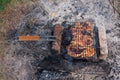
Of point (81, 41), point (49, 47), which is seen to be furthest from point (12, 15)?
point (81, 41)

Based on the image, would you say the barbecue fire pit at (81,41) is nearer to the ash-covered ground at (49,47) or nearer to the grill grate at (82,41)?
the grill grate at (82,41)

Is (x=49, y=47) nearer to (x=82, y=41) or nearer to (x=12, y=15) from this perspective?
(x=82, y=41)

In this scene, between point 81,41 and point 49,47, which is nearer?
point 81,41

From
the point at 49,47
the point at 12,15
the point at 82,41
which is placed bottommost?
the point at 49,47

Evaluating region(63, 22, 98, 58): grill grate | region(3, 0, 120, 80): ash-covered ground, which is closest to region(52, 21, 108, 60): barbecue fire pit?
region(63, 22, 98, 58): grill grate

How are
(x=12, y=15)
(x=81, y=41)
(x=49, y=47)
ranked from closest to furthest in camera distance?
1. (x=81, y=41)
2. (x=49, y=47)
3. (x=12, y=15)

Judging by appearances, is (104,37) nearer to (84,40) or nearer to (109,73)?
(84,40)

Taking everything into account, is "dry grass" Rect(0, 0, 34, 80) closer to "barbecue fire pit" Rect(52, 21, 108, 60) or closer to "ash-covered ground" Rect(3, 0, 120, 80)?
"ash-covered ground" Rect(3, 0, 120, 80)
